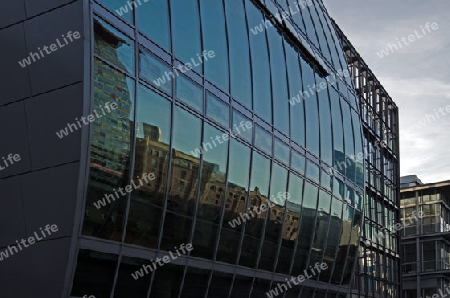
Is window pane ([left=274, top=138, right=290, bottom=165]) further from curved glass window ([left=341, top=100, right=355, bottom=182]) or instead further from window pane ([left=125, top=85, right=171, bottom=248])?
curved glass window ([left=341, top=100, right=355, bottom=182])

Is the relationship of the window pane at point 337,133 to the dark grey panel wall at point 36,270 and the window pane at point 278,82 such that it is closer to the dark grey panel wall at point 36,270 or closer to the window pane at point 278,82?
the window pane at point 278,82

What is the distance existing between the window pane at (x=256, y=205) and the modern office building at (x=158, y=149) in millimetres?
63

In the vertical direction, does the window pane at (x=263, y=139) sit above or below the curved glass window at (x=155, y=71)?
below

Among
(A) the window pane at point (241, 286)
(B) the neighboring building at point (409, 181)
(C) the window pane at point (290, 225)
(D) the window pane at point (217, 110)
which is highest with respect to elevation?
(B) the neighboring building at point (409, 181)

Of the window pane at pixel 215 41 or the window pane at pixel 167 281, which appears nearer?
the window pane at pixel 167 281

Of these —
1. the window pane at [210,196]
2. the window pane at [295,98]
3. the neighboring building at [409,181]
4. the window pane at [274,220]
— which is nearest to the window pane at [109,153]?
the window pane at [210,196]

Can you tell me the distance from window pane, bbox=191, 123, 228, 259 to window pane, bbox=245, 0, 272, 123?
286cm

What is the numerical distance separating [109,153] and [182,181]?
2.50m

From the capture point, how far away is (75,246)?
9906mm

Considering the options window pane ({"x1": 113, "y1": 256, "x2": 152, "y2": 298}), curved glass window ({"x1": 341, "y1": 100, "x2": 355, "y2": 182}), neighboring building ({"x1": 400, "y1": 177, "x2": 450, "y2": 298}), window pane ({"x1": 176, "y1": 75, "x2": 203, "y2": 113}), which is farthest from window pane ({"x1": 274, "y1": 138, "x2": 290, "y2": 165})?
neighboring building ({"x1": 400, "y1": 177, "x2": 450, "y2": 298})

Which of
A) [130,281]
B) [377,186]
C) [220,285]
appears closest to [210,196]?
[220,285]

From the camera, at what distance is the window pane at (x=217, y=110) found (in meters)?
14.0

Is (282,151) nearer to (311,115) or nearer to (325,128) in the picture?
(311,115)

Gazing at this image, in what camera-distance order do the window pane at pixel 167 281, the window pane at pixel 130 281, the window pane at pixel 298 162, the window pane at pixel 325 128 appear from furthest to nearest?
1. the window pane at pixel 325 128
2. the window pane at pixel 298 162
3. the window pane at pixel 167 281
4. the window pane at pixel 130 281
